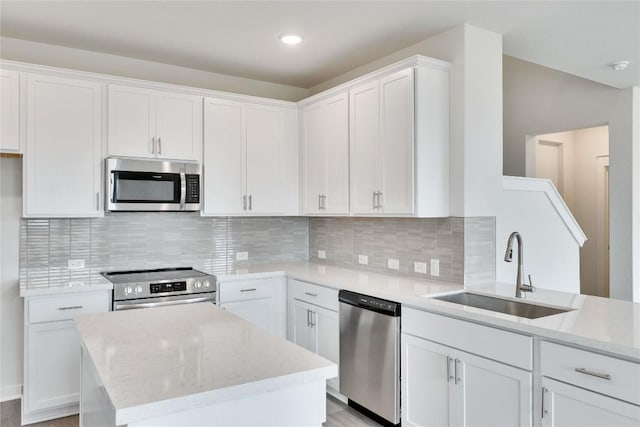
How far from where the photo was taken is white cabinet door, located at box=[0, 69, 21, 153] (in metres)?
3.09

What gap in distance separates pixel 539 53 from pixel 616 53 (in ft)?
2.15

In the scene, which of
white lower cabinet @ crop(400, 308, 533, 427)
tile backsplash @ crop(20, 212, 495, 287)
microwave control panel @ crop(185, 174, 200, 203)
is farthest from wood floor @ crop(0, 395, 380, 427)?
microwave control panel @ crop(185, 174, 200, 203)

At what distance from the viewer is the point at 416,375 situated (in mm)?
2670

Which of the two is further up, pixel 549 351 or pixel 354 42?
pixel 354 42

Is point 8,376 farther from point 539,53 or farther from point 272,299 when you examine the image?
point 539,53

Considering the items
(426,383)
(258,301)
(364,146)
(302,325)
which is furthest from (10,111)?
(426,383)

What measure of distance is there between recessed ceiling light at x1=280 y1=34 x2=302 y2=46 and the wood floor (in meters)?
2.73

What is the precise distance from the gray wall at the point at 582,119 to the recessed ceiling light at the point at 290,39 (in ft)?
10.5

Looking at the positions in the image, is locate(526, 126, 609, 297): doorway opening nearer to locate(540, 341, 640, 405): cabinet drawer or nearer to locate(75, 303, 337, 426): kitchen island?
locate(540, 341, 640, 405): cabinet drawer

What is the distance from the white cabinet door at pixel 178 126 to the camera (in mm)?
3662

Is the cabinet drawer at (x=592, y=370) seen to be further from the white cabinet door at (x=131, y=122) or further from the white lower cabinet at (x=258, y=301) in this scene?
the white cabinet door at (x=131, y=122)

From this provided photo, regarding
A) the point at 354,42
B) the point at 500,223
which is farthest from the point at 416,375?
the point at 354,42

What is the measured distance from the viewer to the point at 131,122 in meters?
3.53

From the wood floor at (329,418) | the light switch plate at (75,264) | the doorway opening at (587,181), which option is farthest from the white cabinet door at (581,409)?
the doorway opening at (587,181)
